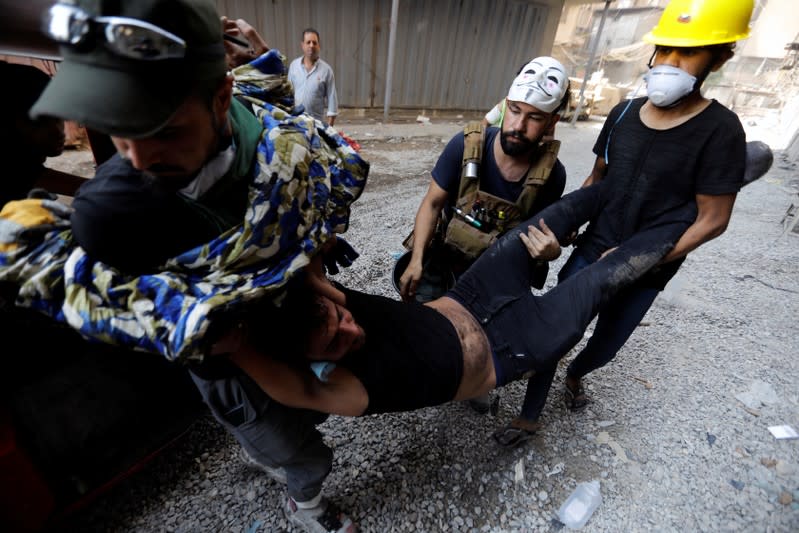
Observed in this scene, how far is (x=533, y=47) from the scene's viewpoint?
11.3 metres

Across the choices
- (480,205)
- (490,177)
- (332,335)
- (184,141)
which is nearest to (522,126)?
Answer: (490,177)

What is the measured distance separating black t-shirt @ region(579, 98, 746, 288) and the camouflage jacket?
174 cm

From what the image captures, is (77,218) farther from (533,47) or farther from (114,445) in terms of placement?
(533,47)

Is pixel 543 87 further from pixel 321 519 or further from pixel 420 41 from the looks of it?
pixel 420 41

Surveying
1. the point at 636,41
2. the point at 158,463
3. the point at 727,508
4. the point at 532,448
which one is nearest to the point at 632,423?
the point at 727,508

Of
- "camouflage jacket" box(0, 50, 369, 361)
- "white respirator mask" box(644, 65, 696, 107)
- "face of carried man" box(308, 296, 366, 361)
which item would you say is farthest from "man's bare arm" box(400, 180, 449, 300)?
"white respirator mask" box(644, 65, 696, 107)

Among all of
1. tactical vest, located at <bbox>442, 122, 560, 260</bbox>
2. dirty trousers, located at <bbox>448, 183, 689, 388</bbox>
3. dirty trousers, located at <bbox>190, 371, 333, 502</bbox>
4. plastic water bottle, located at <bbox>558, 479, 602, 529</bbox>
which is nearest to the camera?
dirty trousers, located at <bbox>190, 371, 333, 502</bbox>

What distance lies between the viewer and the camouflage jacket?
2.75 feet

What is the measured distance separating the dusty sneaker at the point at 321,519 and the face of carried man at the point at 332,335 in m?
0.86

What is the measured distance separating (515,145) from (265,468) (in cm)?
219

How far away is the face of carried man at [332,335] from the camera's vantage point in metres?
1.19

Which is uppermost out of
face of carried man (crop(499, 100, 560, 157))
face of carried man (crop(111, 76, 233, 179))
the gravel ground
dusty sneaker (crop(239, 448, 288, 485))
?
face of carried man (crop(111, 76, 233, 179))

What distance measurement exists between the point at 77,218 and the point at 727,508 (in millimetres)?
3097

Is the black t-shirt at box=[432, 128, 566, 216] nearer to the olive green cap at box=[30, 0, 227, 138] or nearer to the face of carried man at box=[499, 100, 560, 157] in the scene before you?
the face of carried man at box=[499, 100, 560, 157]
